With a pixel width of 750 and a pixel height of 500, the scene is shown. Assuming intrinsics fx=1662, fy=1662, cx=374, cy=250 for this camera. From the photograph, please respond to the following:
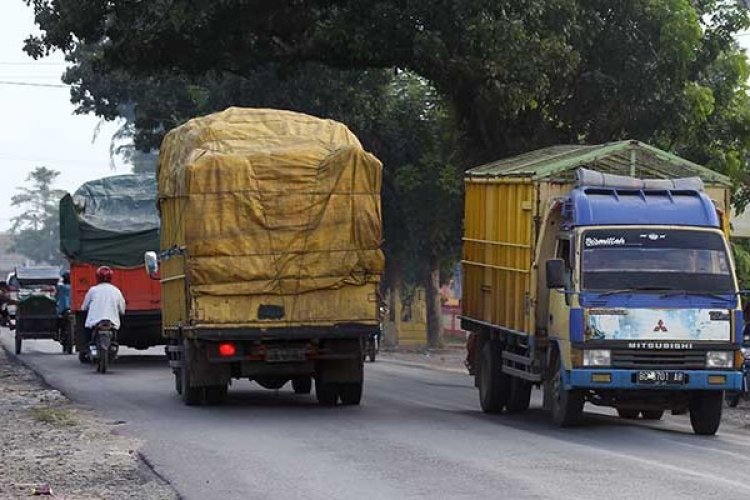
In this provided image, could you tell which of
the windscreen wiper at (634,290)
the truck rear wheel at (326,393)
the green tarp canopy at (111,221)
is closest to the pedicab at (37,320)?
the green tarp canopy at (111,221)

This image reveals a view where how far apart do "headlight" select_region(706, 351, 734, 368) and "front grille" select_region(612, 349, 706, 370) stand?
9cm

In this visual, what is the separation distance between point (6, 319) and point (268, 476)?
3895 centimetres

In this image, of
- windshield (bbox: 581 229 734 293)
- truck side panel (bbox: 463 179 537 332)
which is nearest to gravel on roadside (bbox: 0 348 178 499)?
truck side panel (bbox: 463 179 537 332)

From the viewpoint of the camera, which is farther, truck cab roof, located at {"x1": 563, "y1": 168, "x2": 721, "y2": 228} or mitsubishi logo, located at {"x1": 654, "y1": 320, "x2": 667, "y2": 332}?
truck cab roof, located at {"x1": 563, "y1": 168, "x2": 721, "y2": 228}

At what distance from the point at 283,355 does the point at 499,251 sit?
135 inches

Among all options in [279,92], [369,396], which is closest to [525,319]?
[369,396]

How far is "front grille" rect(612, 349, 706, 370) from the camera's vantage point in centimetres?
1800

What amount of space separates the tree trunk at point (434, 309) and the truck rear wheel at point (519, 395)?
29846mm

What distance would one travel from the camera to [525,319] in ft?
66.0

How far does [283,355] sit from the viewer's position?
20250 millimetres

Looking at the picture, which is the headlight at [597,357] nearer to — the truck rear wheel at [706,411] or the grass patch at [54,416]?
the truck rear wheel at [706,411]

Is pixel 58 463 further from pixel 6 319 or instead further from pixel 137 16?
pixel 6 319

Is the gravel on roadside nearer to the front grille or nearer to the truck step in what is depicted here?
the truck step

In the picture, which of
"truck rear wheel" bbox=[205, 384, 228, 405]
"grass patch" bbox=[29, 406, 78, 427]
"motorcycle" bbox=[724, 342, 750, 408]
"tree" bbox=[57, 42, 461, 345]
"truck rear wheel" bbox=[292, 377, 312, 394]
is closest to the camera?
"grass patch" bbox=[29, 406, 78, 427]
